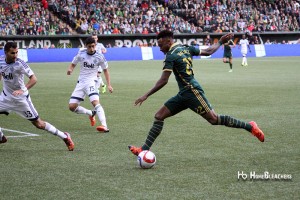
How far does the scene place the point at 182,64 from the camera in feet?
31.8

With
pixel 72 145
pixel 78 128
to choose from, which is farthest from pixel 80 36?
pixel 72 145

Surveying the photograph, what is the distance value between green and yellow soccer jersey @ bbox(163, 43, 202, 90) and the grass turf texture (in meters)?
1.23

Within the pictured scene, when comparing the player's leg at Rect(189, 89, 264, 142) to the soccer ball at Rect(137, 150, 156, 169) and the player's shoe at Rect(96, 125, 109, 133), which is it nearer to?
the soccer ball at Rect(137, 150, 156, 169)

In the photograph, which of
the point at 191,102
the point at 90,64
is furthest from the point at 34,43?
the point at 191,102

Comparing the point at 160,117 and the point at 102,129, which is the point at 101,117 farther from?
the point at 160,117

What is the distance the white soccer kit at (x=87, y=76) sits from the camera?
46.7ft

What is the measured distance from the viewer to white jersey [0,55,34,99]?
11023 mm

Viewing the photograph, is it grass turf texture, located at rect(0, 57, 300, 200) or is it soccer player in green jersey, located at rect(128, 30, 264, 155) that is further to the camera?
soccer player in green jersey, located at rect(128, 30, 264, 155)

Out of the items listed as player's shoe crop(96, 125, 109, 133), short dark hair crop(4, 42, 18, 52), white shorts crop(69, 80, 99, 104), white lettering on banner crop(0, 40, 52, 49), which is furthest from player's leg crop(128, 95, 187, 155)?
white lettering on banner crop(0, 40, 52, 49)

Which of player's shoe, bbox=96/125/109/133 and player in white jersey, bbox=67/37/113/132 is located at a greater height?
player in white jersey, bbox=67/37/113/132

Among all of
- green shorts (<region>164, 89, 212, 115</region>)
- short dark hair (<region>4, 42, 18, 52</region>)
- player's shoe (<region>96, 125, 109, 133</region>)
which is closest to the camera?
green shorts (<region>164, 89, 212, 115</region>)

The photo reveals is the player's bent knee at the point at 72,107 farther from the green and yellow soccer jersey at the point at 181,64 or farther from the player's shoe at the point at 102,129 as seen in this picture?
the green and yellow soccer jersey at the point at 181,64

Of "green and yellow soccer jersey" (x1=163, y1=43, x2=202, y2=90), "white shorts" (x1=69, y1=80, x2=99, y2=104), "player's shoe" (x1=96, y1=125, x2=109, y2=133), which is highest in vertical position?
"green and yellow soccer jersey" (x1=163, y1=43, x2=202, y2=90)

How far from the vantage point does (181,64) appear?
9.67m
